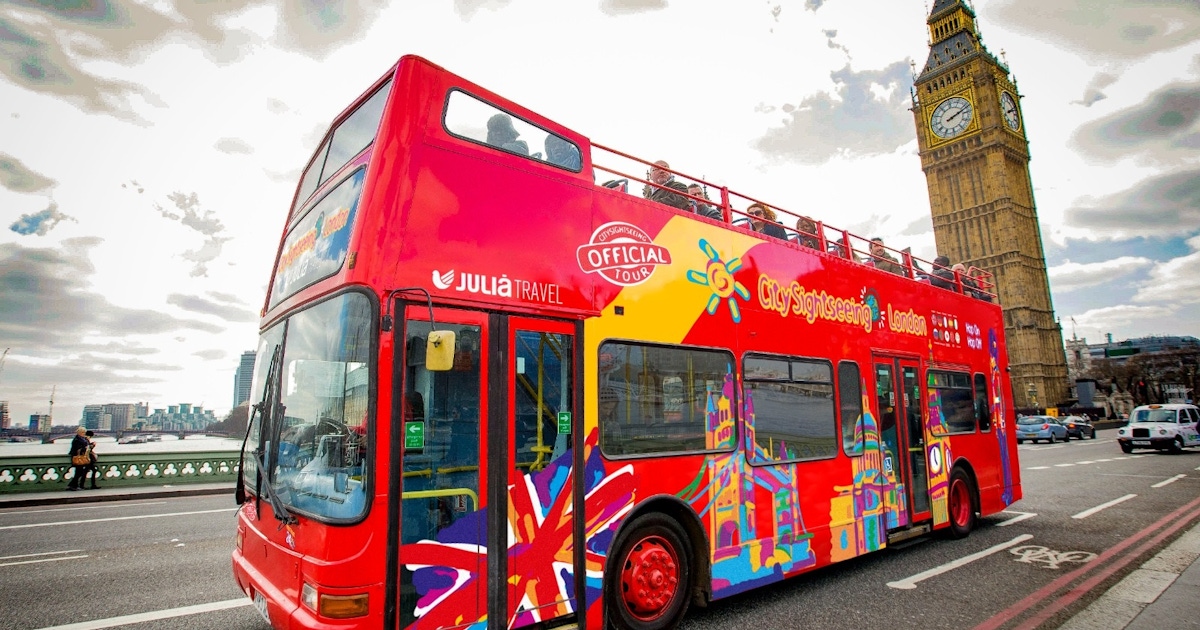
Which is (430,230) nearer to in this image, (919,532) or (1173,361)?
(919,532)

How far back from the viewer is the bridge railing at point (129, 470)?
45.0 feet

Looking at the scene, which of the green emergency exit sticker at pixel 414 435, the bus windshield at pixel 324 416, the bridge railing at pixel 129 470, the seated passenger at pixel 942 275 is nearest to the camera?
the bus windshield at pixel 324 416

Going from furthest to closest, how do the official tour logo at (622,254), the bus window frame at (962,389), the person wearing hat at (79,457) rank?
the person wearing hat at (79,457) → the bus window frame at (962,389) → the official tour logo at (622,254)

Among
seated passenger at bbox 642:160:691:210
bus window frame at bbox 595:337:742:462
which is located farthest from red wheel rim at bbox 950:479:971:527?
seated passenger at bbox 642:160:691:210

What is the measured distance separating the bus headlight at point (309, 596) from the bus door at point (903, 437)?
6155mm

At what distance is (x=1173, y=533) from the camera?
7.87 metres

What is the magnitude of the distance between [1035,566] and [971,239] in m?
79.8

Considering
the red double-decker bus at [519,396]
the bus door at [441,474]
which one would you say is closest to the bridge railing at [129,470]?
the red double-decker bus at [519,396]

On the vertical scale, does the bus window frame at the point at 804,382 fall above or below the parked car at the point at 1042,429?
above

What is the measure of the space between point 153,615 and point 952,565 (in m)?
8.06

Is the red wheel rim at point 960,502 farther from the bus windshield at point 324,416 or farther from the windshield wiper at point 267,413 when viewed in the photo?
the windshield wiper at point 267,413

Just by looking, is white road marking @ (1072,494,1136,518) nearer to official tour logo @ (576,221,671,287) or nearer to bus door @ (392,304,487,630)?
official tour logo @ (576,221,671,287)

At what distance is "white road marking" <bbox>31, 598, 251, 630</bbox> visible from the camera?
4676 millimetres

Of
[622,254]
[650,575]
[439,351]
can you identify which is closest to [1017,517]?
[650,575]
